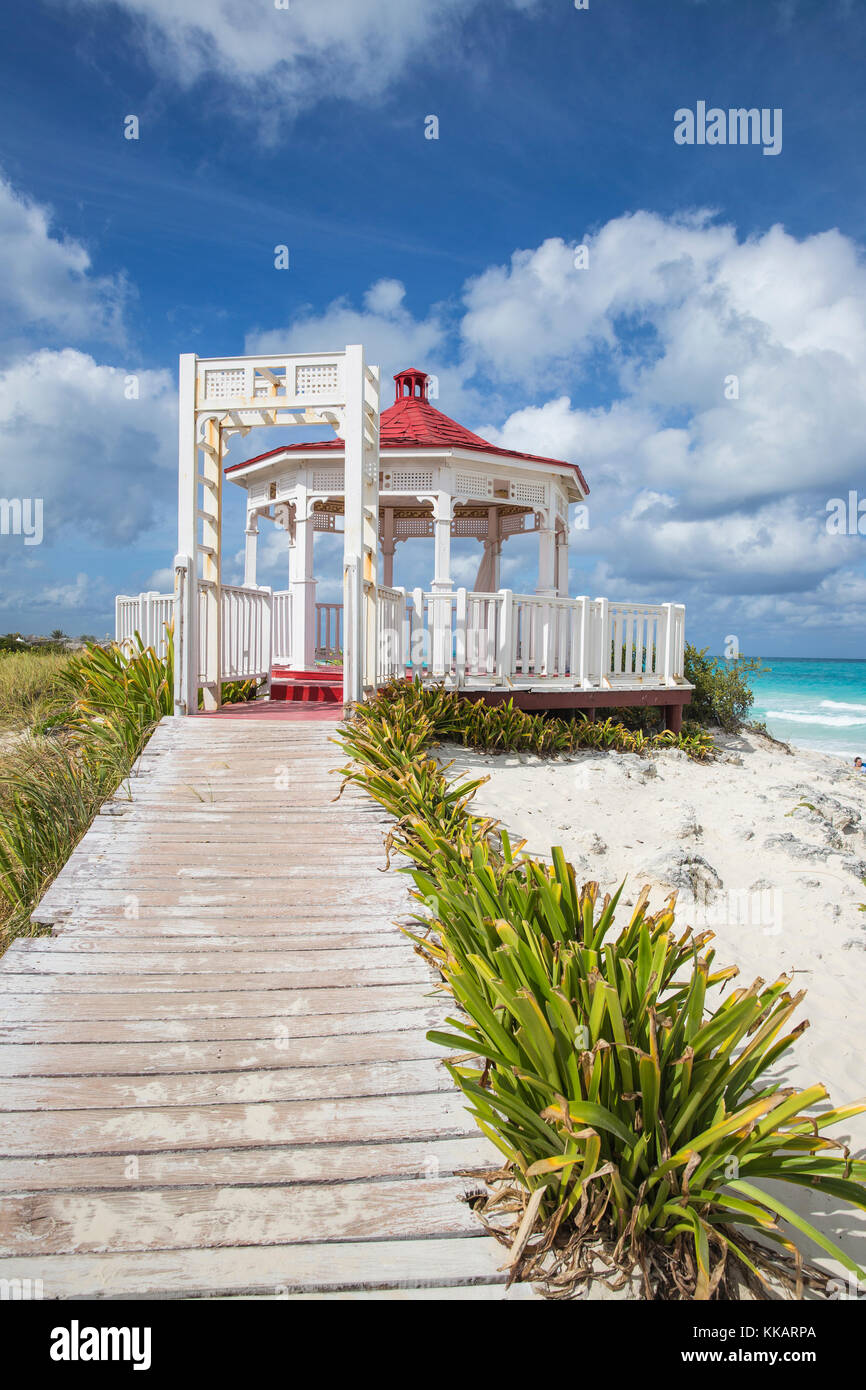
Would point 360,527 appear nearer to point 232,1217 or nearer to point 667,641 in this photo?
point 667,641

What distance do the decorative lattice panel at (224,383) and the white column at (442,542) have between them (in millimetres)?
3763

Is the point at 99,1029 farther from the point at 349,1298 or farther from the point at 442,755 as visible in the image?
the point at 442,755

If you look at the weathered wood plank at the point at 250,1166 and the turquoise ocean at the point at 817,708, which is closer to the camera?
the weathered wood plank at the point at 250,1166

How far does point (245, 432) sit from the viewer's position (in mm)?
8617

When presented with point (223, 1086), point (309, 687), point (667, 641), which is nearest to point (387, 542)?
point (309, 687)

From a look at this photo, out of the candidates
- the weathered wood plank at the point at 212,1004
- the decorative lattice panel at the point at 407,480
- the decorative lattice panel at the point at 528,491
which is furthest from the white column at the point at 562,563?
the weathered wood plank at the point at 212,1004

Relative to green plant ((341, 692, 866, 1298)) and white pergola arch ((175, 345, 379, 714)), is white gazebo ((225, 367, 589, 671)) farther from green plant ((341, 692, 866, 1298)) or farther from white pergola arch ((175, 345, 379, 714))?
green plant ((341, 692, 866, 1298))

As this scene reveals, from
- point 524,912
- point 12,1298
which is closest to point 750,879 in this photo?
point 524,912

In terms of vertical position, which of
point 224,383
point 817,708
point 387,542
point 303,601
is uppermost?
point 224,383

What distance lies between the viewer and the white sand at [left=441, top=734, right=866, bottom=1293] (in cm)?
400

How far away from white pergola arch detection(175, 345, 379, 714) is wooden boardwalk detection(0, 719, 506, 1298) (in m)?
3.31

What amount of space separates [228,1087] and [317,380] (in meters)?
7.17

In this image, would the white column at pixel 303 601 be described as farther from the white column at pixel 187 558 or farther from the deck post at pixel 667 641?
the deck post at pixel 667 641

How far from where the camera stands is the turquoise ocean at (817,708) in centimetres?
3316
